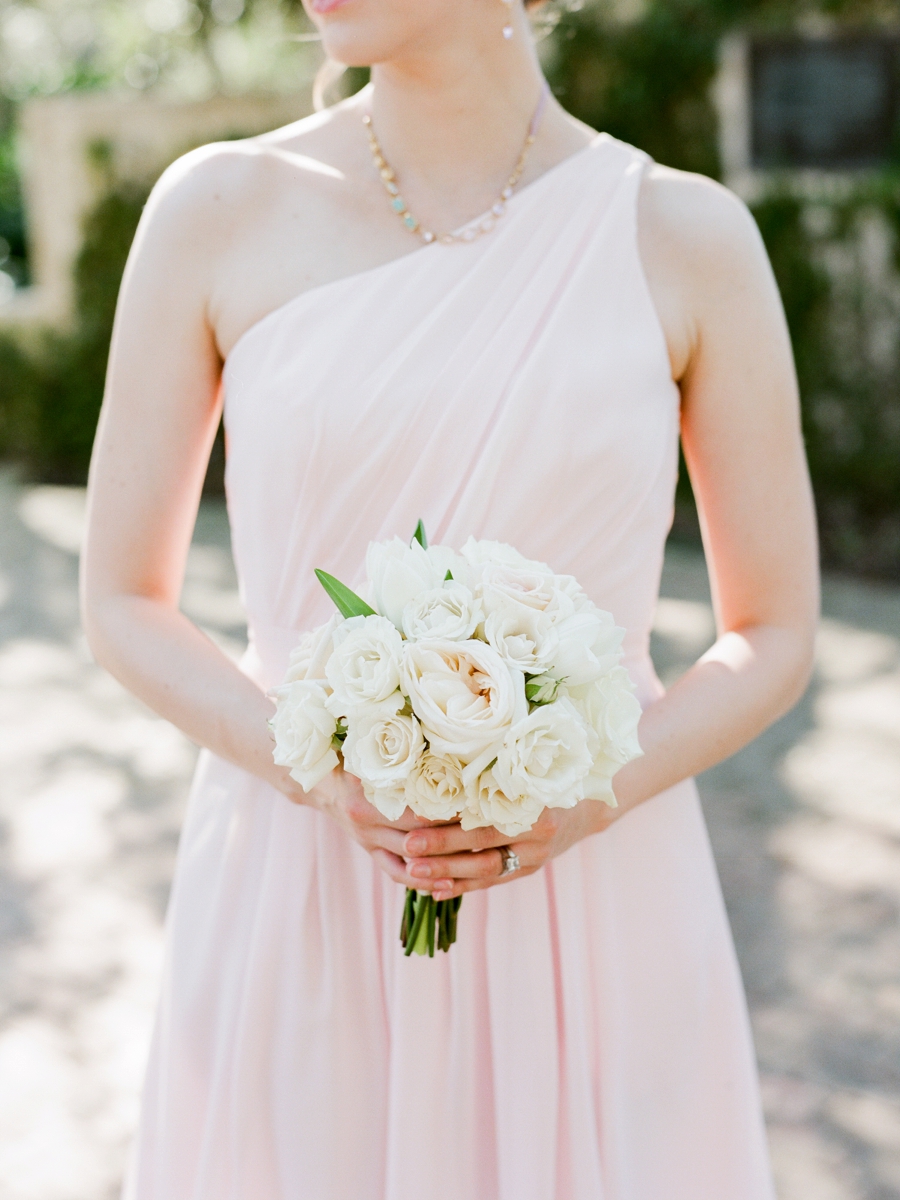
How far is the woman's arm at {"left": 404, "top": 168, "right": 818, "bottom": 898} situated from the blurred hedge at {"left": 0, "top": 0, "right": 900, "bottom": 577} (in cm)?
597

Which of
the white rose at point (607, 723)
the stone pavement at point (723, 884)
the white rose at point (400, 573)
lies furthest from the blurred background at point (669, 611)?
the white rose at point (607, 723)

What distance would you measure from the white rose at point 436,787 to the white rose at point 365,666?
0.29 ft

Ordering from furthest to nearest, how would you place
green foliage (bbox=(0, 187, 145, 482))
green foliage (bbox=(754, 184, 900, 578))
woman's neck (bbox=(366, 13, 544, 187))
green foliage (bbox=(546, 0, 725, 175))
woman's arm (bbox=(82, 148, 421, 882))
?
green foliage (bbox=(0, 187, 145, 482)) < green foliage (bbox=(546, 0, 725, 175)) < green foliage (bbox=(754, 184, 900, 578)) < woman's neck (bbox=(366, 13, 544, 187)) < woman's arm (bbox=(82, 148, 421, 882))

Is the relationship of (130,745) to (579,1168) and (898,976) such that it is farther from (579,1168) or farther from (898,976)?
(579,1168)

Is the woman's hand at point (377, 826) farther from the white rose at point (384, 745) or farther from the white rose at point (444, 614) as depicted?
the white rose at point (444, 614)

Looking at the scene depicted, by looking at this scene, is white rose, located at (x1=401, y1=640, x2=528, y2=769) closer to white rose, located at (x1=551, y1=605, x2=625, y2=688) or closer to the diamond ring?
white rose, located at (x1=551, y1=605, x2=625, y2=688)

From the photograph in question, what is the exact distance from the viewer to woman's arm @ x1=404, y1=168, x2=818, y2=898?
6.07 feet

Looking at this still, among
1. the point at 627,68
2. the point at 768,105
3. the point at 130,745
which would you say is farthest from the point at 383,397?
the point at 768,105

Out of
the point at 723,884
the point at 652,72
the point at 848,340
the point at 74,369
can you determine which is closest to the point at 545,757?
the point at 723,884

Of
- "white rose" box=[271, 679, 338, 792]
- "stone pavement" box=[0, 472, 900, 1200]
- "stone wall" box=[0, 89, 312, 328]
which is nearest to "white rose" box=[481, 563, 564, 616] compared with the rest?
"white rose" box=[271, 679, 338, 792]

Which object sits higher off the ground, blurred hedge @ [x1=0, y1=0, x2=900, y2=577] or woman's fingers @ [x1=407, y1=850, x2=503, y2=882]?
blurred hedge @ [x1=0, y1=0, x2=900, y2=577]

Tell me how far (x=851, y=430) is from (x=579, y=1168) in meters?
7.48

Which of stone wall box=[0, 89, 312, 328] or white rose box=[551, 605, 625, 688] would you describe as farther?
stone wall box=[0, 89, 312, 328]

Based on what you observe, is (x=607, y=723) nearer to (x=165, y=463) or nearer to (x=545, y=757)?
(x=545, y=757)
